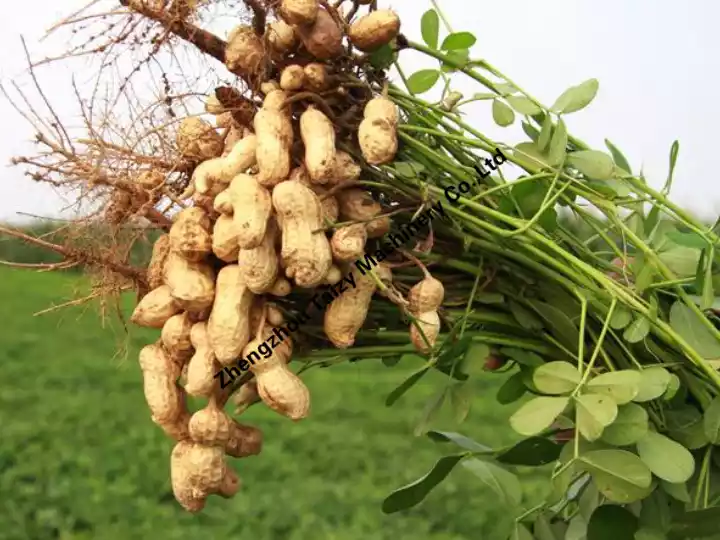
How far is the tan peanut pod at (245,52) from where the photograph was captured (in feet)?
2.03

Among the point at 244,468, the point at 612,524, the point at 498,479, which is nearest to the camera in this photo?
the point at 612,524

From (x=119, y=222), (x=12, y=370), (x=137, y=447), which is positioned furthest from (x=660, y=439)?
(x=12, y=370)

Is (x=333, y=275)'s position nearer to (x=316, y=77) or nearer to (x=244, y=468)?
(x=316, y=77)

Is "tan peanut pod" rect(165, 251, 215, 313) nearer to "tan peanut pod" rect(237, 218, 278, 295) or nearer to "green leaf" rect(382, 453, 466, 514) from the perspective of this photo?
"tan peanut pod" rect(237, 218, 278, 295)

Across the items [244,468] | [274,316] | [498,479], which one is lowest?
[244,468]

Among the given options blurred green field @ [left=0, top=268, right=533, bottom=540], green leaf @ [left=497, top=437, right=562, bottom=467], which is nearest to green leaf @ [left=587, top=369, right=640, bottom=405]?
green leaf @ [left=497, top=437, right=562, bottom=467]

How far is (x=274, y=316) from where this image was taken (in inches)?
24.3

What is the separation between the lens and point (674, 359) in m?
0.66

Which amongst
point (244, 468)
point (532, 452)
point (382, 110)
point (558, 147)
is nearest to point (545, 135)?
point (558, 147)

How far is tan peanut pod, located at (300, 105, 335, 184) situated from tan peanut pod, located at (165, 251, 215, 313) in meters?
0.09

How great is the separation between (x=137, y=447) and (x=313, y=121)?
1919 mm

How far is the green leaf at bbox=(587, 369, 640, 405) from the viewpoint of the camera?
0.60m

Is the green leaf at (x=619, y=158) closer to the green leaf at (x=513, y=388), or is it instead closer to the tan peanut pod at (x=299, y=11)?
the green leaf at (x=513, y=388)

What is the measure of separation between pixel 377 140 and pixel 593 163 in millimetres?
153
